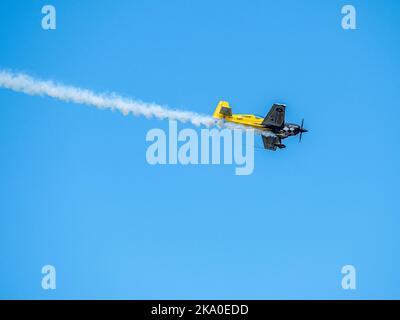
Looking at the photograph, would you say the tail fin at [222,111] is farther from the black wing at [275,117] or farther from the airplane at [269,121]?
the black wing at [275,117]

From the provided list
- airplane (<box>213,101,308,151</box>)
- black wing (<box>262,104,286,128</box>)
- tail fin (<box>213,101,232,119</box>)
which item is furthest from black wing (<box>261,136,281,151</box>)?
tail fin (<box>213,101,232,119</box>)

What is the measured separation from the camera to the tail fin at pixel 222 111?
55219 mm

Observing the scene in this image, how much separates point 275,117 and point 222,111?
3664 mm

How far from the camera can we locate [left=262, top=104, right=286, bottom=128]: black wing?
56250 millimetres

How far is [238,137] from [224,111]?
189cm

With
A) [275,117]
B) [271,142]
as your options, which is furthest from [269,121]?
[271,142]

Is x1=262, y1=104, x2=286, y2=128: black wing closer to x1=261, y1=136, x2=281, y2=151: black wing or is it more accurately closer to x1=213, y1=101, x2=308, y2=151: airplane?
x1=213, y1=101, x2=308, y2=151: airplane

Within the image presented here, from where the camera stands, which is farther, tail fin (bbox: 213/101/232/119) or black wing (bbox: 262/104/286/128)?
black wing (bbox: 262/104/286/128)

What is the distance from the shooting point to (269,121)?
56.5m

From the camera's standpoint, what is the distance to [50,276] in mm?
56594

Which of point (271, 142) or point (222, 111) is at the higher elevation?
point (222, 111)

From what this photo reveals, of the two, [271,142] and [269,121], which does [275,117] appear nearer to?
[269,121]
